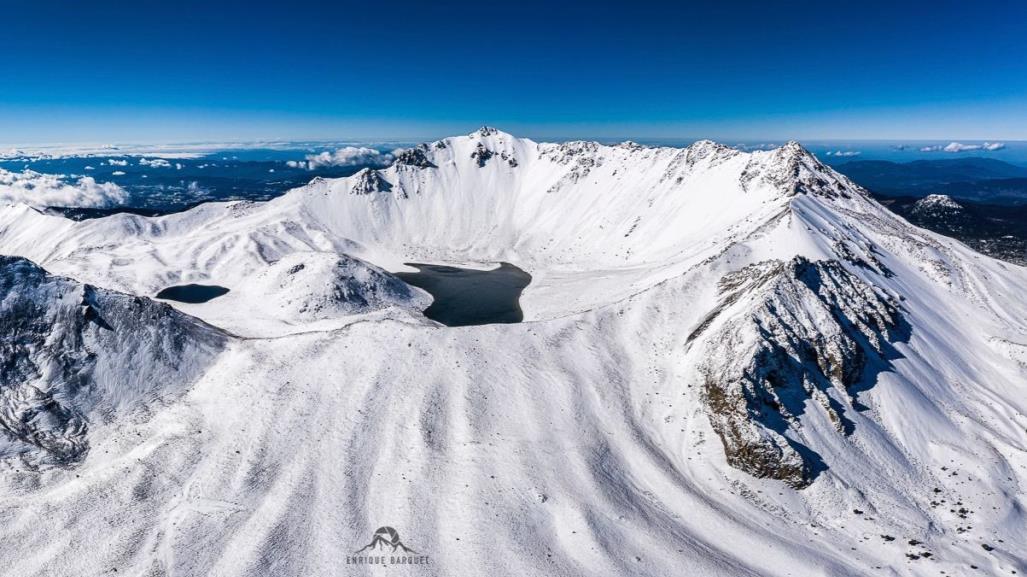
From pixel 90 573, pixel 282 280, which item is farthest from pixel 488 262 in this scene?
pixel 90 573

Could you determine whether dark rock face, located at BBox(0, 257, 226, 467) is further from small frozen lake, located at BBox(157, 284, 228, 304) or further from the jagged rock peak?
the jagged rock peak

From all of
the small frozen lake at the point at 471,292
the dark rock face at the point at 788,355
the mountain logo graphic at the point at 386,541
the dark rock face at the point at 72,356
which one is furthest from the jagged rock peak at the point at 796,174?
the dark rock face at the point at 72,356

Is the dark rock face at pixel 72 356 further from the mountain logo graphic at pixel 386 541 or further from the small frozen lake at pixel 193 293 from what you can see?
the small frozen lake at pixel 193 293

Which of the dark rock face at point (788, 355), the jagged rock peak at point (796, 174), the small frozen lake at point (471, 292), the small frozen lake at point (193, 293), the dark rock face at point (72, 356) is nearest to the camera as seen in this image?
the dark rock face at point (788, 355)

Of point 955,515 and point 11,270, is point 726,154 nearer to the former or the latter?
point 955,515

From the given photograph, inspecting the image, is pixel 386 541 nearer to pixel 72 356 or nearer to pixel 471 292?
pixel 72 356

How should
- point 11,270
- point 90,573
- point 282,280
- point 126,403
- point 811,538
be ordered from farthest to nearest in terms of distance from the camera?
point 282,280 < point 11,270 < point 126,403 < point 811,538 < point 90,573
